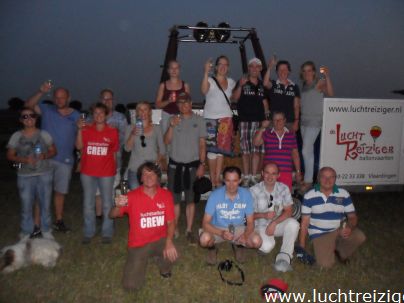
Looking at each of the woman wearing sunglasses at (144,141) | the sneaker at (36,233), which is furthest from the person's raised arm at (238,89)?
the sneaker at (36,233)

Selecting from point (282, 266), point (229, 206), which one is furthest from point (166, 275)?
point (282, 266)

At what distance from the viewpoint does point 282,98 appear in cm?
728

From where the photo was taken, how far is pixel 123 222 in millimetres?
7695

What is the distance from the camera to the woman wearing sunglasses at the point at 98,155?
595 centimetres

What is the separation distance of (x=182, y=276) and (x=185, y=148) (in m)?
1.92

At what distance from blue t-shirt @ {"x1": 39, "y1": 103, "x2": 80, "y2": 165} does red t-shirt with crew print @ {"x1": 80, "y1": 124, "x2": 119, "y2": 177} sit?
0.45 metres

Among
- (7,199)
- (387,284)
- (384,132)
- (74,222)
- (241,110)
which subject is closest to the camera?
(387,284)

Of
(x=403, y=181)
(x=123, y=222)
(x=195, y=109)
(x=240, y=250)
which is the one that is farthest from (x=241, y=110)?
(x=403, y=181)

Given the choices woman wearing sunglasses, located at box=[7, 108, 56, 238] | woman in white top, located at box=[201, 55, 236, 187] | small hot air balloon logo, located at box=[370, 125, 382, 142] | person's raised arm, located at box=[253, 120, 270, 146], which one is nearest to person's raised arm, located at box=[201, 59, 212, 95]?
woman in white top, located at box=[201, 55, 236, 187]

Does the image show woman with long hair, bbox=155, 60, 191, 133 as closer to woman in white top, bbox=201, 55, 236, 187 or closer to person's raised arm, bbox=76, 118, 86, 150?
woman in white top, bbox=201, 55, 236, 187

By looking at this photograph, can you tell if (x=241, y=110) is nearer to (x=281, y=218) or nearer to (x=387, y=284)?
(x=281, y=218)

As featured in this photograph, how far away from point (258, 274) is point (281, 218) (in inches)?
35.1

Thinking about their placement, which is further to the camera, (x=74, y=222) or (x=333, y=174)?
(x=74, y=222)

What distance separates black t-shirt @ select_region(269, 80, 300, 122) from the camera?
7285 mm
